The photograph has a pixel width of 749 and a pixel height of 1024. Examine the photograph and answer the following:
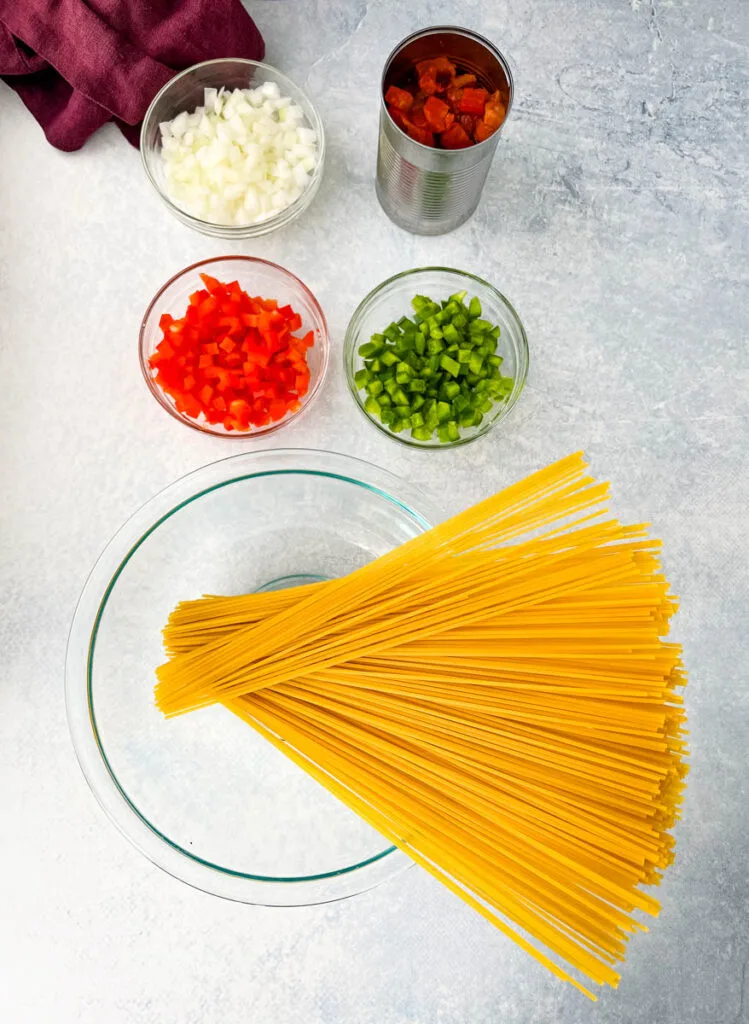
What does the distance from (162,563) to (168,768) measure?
0.73 ft

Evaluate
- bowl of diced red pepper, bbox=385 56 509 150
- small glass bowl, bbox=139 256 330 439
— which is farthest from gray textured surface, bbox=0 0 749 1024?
bowl of diced red pepper, bbox=385 56 509 150

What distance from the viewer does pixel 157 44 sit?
1.00 metres

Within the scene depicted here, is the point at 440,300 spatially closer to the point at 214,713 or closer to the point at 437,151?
the point at 437,151

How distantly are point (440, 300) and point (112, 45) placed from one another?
1.58ft

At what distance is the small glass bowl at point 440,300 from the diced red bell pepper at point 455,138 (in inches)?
5.8

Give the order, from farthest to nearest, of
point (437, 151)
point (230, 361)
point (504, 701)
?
1. point (230, 361)
2. point (437, 151)
3. point (504, 701)

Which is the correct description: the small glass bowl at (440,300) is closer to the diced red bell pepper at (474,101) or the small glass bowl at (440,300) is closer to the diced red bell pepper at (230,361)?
the diced red bell pepper at (230,361)

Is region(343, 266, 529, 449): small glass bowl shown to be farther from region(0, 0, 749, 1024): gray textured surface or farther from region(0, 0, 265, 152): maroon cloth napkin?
region(0, 0, 265, 152): maroon cloth napkin

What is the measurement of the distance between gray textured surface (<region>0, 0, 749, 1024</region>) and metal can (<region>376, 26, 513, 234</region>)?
0.09m

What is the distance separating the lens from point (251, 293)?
1.08 meters

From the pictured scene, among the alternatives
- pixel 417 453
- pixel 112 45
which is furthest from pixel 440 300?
pixel 112 45

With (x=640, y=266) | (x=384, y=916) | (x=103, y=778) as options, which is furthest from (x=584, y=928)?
(x=640, y=266)

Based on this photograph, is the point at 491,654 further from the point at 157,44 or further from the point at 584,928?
the point at 157,44

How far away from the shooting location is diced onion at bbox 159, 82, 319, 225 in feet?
3.22
